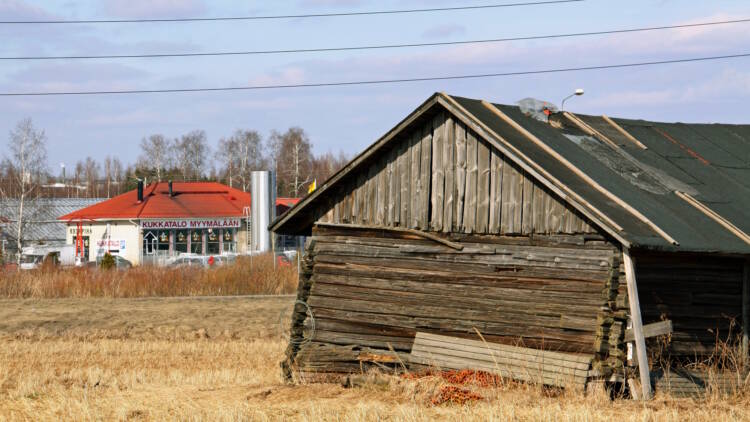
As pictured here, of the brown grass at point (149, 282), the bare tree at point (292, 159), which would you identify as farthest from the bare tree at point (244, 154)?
the brown grass at point (149, 282)

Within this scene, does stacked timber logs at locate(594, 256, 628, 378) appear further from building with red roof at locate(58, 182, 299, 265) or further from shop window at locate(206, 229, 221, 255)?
shop window at locate(206, 229, 221, 255)

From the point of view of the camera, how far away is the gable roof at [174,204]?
7031 centimetres

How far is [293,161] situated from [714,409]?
107167 mm

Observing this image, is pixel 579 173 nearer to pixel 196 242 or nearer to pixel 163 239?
pixel 163 239

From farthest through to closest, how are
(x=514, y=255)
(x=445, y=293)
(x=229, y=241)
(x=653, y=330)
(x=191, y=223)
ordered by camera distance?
(x=229, y=241), (x=191, y=223), (x=445, y=293), (x=514, y=255), (x=653, y=330)

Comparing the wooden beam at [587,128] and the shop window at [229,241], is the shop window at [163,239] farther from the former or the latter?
the wooden beam at [587,128]

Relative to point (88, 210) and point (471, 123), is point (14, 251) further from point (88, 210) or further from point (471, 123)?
point (471, 123)

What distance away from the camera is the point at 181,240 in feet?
236

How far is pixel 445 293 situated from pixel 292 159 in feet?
344

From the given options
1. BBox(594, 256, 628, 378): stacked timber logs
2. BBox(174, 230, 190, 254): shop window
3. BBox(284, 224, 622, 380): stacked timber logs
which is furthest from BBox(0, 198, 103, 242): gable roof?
BBox(594, 256, 628, 378): stacked timber logs

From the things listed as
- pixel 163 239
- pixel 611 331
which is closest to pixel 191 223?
Answer: pixel 163 239

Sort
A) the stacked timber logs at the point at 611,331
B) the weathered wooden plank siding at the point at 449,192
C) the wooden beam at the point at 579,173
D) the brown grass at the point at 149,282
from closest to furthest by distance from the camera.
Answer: the stacked timber logs at the point at 611,331 < the wooden beam at the point at 579,173 < the weathered wooden plank siding at the point at 449,192 < the brown grass at the point at 149,282

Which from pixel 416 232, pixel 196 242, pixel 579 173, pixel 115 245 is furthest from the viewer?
pixel 196 242

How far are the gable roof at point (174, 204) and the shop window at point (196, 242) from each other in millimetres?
1524
